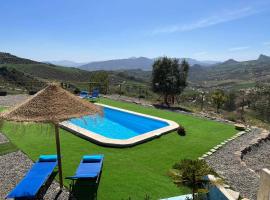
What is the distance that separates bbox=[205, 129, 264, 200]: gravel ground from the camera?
26.8 feet

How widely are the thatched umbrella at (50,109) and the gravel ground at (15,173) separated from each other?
0.37 meters

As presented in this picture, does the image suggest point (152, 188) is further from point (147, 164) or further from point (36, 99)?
point (36, 99)

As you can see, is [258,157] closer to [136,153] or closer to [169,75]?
[136,153]

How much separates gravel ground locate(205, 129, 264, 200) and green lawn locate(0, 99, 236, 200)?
697 mm

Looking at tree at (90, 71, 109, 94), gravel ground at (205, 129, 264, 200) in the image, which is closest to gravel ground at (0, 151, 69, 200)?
gravel ground at (205, 129, 264, 200)

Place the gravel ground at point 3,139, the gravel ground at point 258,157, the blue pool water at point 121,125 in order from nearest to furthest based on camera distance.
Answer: the gravel ground at point 258,157
the gravel ground at point 3,139
the blue pool water at point 121,125


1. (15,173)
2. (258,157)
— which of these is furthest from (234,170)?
(15,173)

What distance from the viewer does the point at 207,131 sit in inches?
554

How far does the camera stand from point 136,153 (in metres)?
10.8

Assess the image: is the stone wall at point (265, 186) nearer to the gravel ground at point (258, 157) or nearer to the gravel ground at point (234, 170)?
the gravel ground at point (234, 170)

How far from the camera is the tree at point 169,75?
2077 cm

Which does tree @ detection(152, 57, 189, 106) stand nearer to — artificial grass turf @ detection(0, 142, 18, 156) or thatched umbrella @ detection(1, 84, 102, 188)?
artificial grass turf @ detection(0, 142, 18, 156)

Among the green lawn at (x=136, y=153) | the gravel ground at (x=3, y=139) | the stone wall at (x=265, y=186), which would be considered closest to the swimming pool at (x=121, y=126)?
the green lawn at (x=136, y=153)

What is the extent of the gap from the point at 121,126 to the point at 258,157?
8.30m
